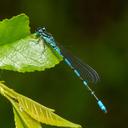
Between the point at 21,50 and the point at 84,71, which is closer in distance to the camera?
the point at 21,50

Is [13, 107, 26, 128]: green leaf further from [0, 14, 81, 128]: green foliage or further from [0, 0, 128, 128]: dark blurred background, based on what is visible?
[0, 0, 128, 128]: dark blurred background

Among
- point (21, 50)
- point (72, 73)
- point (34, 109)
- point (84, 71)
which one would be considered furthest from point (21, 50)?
point (72, 73)

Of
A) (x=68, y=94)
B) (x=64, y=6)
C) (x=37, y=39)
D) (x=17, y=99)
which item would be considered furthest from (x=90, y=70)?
(x=64, y=6)

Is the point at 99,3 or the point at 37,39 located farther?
the point at 99,3

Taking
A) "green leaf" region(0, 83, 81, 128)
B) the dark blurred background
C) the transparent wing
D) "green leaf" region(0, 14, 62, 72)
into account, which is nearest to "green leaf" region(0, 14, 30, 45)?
"green leaf" region(0, 14, 62, 72)

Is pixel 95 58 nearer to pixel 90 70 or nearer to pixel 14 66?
pixel 90 70

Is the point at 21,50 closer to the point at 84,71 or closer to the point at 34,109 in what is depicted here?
the point at 34,109

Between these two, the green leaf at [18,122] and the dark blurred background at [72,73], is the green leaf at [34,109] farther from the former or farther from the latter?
the dark blurred background at [72,73]
